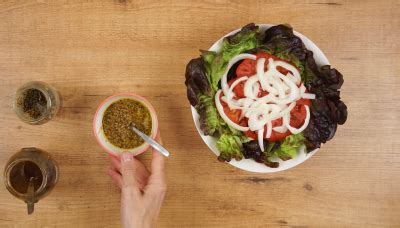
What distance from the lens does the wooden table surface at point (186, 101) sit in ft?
5.15

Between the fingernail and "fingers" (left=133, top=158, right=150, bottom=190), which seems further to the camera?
"fingers" (left=133, top=158, right=150, bottom=190)

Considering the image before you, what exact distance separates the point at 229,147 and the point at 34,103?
2.21 feet

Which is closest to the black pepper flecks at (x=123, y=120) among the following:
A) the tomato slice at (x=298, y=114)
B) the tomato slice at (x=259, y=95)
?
the tomato slice at (x=259, y=95)

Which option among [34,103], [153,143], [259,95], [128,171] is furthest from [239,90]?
[34,103]

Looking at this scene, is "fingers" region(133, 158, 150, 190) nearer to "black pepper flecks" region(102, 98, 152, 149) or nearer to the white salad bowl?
"black pepper flecks" region(102, 98, 152, 149)

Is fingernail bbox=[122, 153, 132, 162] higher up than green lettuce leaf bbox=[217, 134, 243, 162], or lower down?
lower down

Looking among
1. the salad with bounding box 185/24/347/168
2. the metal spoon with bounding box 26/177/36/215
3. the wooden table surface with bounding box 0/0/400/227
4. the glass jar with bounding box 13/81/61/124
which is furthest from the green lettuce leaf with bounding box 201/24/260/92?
the metal spoon with bounding box 26/177/36/215

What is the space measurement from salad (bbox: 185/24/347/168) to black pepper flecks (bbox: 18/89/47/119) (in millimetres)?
502

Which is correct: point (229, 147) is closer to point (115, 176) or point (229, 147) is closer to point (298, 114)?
point (298, 114)

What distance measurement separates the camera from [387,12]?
157 centimetres

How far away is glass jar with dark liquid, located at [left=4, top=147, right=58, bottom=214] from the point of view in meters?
1.43

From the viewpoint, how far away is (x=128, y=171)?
55.1 inches

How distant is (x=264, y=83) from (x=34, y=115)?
773mm

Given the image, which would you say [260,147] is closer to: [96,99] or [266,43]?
[266,43]
